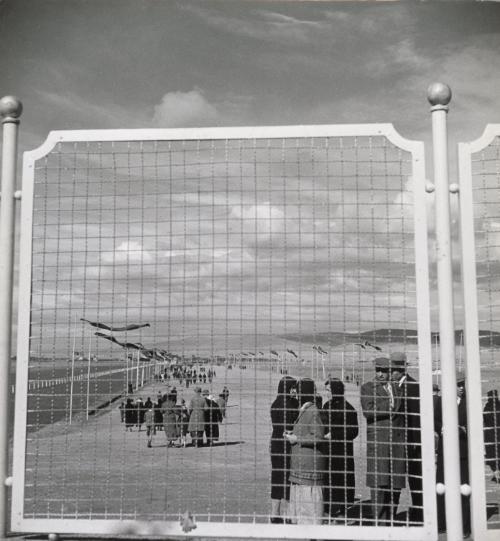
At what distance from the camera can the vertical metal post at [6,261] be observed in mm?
3861

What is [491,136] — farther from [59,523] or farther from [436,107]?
[59,523]

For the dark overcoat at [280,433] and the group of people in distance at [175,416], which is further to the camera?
the dark overcoat at [280,433]

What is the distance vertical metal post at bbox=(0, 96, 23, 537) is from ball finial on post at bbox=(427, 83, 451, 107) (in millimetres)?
2617

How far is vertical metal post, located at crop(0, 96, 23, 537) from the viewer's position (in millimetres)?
3861

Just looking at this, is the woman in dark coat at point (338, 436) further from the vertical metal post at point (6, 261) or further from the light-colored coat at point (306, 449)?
the vertical metal post at point (6, 261)

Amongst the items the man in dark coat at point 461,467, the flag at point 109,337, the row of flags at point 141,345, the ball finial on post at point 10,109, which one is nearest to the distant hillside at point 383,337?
the row of flags at point 141,345

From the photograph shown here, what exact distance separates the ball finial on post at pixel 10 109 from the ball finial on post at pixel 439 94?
2622 millimetres

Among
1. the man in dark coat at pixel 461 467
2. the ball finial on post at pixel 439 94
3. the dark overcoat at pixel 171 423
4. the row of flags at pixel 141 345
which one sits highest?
the ball finial on post at pixel 439 94

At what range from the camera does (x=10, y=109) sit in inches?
158

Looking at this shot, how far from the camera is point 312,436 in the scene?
15.3ft

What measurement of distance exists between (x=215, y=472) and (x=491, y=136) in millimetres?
10494

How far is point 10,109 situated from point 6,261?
0.99 meters

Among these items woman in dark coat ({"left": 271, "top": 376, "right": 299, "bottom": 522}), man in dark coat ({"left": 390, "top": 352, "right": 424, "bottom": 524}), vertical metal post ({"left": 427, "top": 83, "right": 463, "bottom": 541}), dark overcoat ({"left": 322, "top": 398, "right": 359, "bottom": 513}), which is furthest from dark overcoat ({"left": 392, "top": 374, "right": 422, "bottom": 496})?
vertical metal post ({"left": 427, "top": 83, "right": 463, "bottom": 541})

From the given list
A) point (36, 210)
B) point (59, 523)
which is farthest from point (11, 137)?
point (59, 523)
